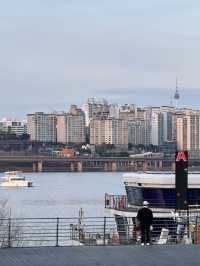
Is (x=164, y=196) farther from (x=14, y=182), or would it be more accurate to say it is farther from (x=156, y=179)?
(x=14, y=182)

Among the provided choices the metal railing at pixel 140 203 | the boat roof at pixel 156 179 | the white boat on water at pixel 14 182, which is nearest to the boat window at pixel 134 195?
the metal railing at pixel 140 203

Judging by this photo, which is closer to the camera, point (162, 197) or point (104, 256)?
point (104, 256)

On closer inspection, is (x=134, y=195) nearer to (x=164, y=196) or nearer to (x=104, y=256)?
(x=164, y=196)

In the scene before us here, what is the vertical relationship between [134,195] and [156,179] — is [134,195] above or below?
below

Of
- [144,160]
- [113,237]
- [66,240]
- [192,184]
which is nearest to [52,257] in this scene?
[113,237]

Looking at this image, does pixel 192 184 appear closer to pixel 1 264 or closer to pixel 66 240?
pixel 66 240

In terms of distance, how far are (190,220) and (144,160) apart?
158m

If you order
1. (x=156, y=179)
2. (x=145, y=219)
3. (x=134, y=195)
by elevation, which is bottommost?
(x=145, y=219)

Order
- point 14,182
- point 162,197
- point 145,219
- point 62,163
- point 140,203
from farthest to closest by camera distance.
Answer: point 62,163, point 14,182, point 140,203, point 162,197, point 145,219

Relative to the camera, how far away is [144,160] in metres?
184

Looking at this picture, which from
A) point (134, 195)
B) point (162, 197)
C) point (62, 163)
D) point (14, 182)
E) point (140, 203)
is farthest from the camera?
A: point (62, 163)

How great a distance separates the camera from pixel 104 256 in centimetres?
1930

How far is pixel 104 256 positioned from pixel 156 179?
11330mm

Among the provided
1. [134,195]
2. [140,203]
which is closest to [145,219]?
[140,203]
